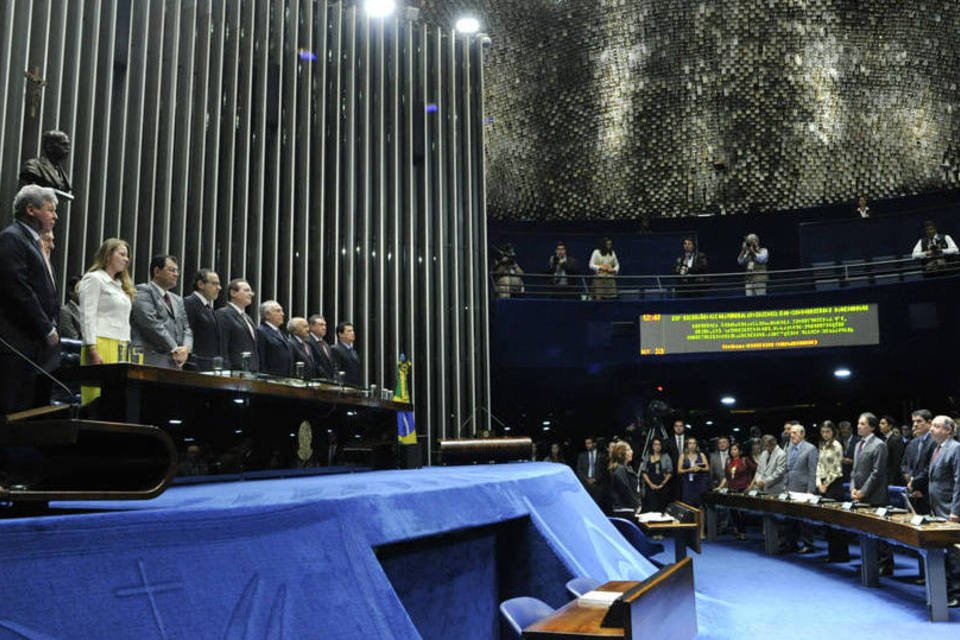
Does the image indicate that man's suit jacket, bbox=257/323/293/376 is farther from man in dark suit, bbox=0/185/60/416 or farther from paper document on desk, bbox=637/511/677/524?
paper document on desk, bbox=637/511/677/524

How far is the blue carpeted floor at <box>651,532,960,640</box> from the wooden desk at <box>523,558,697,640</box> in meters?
1.90

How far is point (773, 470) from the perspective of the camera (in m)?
9.68

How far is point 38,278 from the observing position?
2715 millimetres

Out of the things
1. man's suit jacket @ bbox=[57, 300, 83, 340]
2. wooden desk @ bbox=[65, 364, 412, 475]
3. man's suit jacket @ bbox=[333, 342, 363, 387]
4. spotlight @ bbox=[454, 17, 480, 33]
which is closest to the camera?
wooden desk @ bbox=[65, 364, 412, 475]

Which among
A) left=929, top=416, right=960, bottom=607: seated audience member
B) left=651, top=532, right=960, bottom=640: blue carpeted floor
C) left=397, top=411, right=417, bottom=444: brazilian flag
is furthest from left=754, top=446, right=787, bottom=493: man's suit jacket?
left=397, top=411, right=417, bottom=444: brazilian flag

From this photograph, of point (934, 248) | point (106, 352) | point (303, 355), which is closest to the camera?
point (106, 352)

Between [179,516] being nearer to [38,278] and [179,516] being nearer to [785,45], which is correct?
[38,278]

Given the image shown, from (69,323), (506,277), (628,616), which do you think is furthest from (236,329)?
(506,277)

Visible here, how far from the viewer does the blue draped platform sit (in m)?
1.44

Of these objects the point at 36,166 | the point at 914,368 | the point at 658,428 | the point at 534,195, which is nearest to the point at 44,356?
the point at 36,166

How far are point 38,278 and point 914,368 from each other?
1207cm

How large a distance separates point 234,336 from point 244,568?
3.40 m

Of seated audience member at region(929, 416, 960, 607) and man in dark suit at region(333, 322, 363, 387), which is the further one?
man in dark suit at region(333, 322, 363, 387)

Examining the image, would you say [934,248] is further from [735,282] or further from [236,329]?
[236,329]
